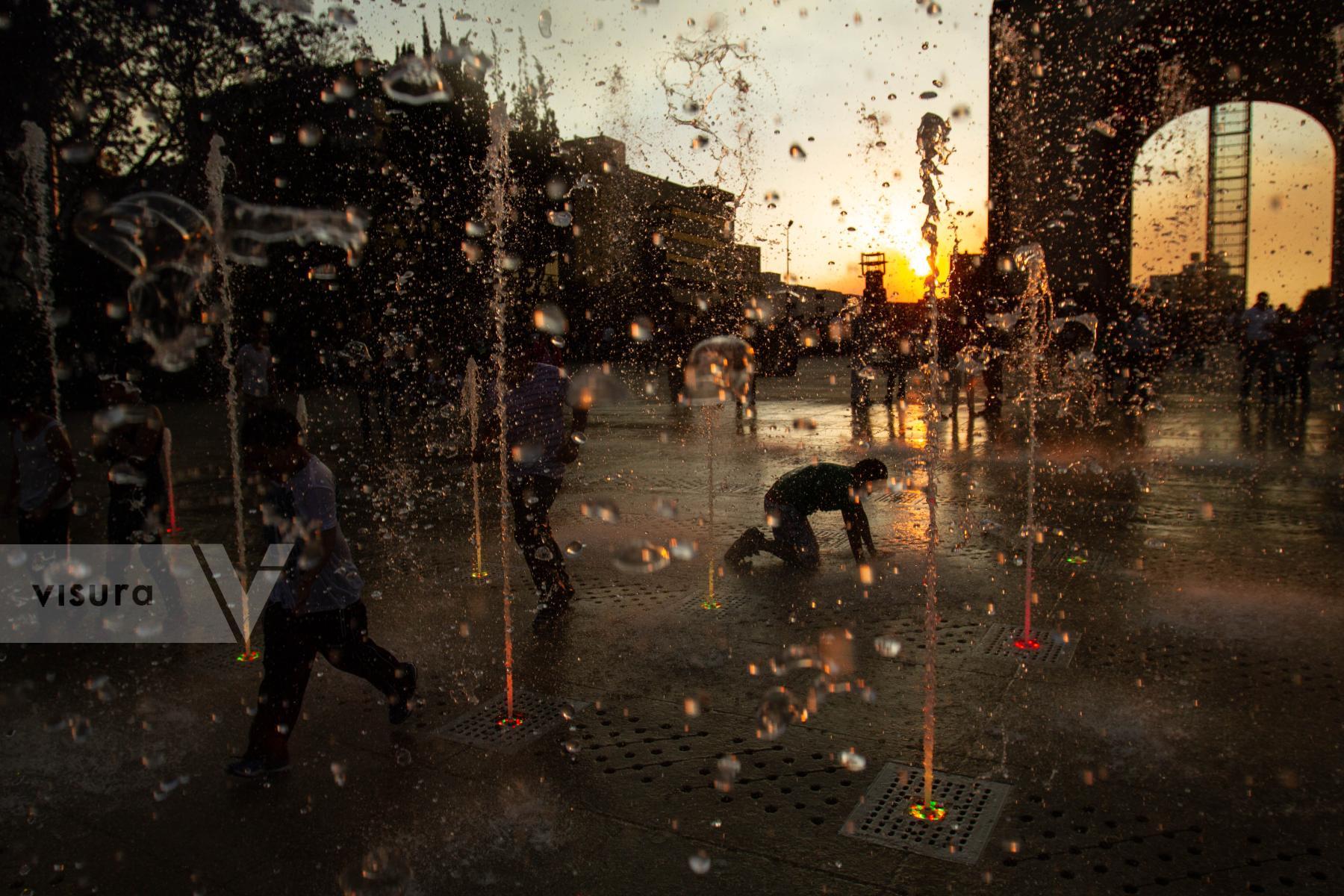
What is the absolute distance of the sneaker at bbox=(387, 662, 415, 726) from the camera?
4.07m

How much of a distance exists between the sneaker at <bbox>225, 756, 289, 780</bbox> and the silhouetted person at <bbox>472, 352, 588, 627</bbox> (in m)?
2.02

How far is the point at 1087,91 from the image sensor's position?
2161 cm

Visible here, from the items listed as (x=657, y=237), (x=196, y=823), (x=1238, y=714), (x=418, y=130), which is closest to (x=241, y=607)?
(x=196, y=823)

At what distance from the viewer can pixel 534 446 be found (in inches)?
217

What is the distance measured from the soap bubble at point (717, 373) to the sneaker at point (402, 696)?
7554 millimetres

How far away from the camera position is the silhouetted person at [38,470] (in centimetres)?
544

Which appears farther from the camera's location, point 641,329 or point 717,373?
point 641,329

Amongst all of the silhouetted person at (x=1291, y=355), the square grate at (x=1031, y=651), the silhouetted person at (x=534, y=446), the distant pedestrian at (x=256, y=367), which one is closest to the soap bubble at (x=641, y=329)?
the silhouetted person at (x=1291, y=355)

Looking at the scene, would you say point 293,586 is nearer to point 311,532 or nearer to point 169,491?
point 311,532

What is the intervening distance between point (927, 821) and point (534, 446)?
10.6 feet

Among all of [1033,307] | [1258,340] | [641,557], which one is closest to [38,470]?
[641,557]

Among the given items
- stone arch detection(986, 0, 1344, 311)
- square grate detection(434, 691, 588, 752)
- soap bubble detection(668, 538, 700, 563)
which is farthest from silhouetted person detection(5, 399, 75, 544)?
stone arch detection(986, 0, 1344, 311)

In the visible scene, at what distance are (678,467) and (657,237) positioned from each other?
31096 millimetres

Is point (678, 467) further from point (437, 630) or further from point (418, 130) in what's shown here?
point (418, 130)
